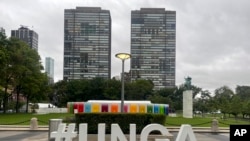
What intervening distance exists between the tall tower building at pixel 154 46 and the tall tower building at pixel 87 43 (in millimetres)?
10075

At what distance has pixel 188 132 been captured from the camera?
958cm

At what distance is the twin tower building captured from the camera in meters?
116

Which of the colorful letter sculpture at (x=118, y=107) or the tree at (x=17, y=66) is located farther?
the tree at (x=17, y=66)

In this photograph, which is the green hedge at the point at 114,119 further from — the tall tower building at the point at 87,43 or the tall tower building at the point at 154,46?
the tall tower building at the point at 154,46

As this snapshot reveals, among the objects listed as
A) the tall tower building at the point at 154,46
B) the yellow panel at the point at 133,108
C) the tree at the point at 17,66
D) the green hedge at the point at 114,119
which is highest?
the tall tower building at the point at 154,46

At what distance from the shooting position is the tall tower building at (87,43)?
114875 millimetres

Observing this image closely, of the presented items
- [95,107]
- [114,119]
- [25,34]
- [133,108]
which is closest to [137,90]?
[133,108]

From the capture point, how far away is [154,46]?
125 metres

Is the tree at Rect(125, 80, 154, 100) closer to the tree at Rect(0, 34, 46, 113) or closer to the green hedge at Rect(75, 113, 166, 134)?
the tree at Rect(0, 34, 46, 113)

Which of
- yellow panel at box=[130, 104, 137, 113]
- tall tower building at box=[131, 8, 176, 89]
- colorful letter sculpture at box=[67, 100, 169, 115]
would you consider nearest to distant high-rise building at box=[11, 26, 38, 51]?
tall tower building at box=[131, 8, 176, 89]

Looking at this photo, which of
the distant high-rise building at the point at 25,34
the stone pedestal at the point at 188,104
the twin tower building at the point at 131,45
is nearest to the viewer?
the stone pedestal at the point at 188,104

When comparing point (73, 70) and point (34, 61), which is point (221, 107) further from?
point (73, 70)

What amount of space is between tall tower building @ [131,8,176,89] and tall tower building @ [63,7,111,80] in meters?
10.1

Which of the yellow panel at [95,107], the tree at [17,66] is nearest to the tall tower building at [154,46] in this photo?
the tree at [17,66]
